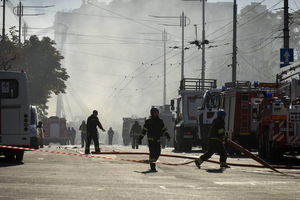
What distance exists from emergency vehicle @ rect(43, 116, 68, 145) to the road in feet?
176

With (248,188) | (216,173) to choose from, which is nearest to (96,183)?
(248,188)

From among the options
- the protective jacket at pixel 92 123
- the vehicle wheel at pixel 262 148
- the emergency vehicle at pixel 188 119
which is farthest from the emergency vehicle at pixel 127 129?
the vehicle wheel at pixel 262 148

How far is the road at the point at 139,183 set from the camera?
45.2 feet

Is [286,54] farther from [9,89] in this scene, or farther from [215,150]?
[9,89]

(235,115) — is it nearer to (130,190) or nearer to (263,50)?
(130,190)

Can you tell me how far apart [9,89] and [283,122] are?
809cm

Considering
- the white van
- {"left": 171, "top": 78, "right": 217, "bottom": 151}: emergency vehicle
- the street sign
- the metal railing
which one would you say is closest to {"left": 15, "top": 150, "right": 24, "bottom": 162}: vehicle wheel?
the white van

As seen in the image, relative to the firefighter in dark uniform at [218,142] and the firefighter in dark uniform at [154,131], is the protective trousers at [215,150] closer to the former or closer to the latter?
the firefighter in dark uniform at [218,142]

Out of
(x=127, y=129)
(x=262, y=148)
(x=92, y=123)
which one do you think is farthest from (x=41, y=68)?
(x=262, y=148)

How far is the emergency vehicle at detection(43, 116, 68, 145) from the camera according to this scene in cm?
7606

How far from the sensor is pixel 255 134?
33094mm

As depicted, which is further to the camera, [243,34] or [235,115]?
[243,34]

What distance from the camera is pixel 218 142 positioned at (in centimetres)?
2281

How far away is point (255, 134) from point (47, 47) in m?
56.5
